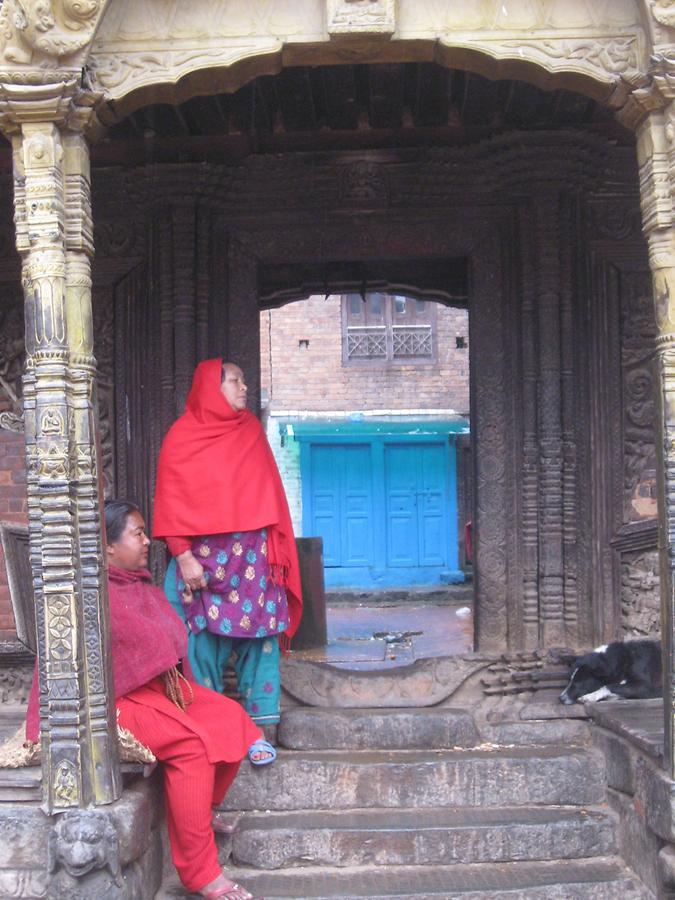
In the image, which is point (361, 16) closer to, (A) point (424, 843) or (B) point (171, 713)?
(B) point (171, 713)

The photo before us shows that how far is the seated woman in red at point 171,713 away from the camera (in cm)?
376

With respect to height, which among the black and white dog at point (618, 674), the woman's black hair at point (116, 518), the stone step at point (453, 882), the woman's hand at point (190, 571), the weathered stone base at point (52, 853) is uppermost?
the woman's black hair at point (116, 518)

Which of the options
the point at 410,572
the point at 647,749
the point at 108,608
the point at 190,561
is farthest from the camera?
the point at 410,572

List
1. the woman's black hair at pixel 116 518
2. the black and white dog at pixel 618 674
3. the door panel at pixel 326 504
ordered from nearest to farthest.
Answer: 1. the woman's black hair at pixel 116 518
2. the black and white dog at pixel 618 674
3. the door panel at pixel 326 504

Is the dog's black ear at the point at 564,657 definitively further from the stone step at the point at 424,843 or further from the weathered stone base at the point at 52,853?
the weathered stone base at the point at 52,853

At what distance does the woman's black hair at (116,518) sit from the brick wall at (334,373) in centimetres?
1082

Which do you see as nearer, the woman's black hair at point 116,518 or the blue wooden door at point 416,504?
the woman's black hair at point 116,518

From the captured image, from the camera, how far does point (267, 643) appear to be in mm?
4797

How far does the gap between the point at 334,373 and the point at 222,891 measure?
11.7 meters

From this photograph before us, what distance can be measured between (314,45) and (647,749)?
9.38 feet

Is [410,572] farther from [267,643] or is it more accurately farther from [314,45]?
[314,45]

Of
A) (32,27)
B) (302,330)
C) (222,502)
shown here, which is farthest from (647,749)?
(302,330)

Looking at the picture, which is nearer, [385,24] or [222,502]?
[385,24]

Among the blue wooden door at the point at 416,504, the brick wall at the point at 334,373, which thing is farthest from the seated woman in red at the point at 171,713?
the brick wall at the point at 334,373
